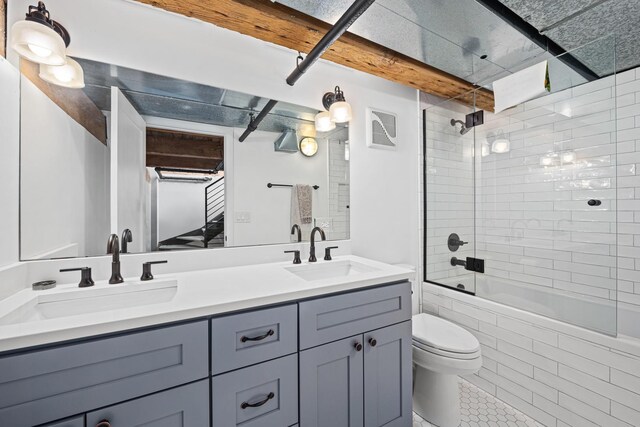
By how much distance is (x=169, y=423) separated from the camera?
0.85 meters

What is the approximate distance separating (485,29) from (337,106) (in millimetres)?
971

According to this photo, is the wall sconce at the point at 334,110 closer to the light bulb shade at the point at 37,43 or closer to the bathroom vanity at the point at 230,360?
the bathroom vanity at the point at 230,360

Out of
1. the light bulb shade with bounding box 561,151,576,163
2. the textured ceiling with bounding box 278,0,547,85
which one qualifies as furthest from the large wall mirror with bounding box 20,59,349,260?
the light bulb shade with bounding box 561,151,576,163

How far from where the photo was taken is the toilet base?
159 centimetres

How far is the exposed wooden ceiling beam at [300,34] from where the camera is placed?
128 centimetres

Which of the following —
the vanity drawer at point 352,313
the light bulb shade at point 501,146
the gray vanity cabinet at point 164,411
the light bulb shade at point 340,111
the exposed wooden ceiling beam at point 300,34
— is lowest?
the gray vanity cabinet at point 164,411

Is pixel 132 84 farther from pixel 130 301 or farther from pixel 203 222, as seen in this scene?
pixel 130 301

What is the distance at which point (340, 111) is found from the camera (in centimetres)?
174

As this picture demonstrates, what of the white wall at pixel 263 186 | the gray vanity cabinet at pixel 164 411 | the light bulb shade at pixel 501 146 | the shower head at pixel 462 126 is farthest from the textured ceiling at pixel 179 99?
the light bulb shade at pixel 501 146

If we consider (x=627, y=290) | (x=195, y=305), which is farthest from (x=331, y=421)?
(x=627, y=290)

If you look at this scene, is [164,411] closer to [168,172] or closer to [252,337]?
[252,337]

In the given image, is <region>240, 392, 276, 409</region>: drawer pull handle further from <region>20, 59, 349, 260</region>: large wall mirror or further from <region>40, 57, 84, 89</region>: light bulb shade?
<region>40, 57, 84, 89</region>: light bulb shade

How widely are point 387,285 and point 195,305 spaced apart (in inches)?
35.1

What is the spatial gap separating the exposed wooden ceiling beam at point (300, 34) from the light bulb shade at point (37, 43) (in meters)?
0.46
